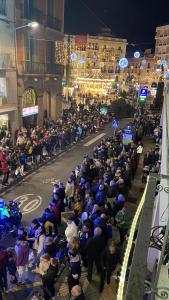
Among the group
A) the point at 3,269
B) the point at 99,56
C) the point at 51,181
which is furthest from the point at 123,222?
the point at 99,56

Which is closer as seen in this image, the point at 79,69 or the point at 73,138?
the point at 73,138

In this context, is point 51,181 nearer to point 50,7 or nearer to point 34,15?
point 34,15

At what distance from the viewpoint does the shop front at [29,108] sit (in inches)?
938

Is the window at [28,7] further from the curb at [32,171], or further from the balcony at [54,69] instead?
the curb at [32,171]

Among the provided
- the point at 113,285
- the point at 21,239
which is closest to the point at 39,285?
the point at 21,239

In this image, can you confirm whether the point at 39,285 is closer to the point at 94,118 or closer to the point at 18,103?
the point at 18,103

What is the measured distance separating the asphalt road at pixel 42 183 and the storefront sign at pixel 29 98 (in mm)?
5600

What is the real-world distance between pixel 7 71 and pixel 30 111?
4.21 meters

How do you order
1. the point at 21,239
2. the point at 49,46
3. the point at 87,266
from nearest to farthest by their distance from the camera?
the point at 21,239, the point at 87,266, the point at 49,46

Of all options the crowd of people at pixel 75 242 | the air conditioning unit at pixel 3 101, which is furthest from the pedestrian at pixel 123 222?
the air conditioning unit at pixel 3 101

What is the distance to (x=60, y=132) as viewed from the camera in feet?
71.5

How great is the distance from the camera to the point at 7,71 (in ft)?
69.1

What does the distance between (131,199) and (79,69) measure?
195 ft

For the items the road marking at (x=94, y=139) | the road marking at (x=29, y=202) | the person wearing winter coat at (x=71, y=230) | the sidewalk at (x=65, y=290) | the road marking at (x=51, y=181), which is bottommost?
the sidewalk at (x=65, y=290)
